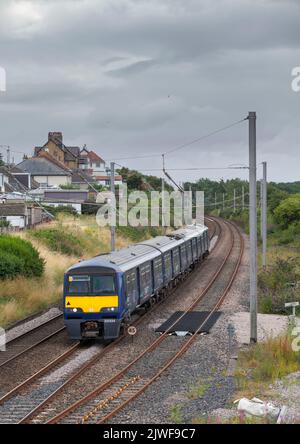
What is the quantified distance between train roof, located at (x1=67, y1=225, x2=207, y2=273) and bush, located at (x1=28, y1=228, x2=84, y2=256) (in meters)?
7.03

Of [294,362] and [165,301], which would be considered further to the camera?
[165,301]

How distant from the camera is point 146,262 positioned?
26.4 meters

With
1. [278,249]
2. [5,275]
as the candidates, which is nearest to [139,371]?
[5,275]

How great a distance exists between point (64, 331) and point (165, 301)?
760 centimetres

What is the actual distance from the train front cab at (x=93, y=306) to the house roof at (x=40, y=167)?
7457 centimetres

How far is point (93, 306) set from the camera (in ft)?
69.8

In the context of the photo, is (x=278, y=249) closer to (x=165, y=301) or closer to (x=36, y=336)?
(x=165, y=301)

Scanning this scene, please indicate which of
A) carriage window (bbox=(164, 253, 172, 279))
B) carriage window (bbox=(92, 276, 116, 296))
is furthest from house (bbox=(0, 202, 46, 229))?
carriage window (bbox=(92, 276, 116, 296))

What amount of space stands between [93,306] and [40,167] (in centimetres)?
7671

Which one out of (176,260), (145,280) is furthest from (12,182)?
(145,280)

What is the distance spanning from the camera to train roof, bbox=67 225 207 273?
71.8 ft

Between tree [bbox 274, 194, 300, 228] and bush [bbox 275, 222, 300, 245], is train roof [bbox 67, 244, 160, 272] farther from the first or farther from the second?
tree [bbox 274, 194, 300, 228]

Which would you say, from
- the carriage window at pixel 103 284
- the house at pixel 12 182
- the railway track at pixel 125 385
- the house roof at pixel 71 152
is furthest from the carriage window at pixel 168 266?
the house roof at pixel 71 152
